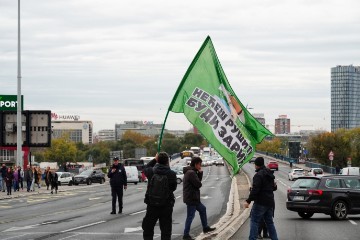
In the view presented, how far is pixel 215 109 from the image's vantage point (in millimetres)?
16375

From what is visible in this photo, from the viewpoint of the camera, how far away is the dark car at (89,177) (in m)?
65.5

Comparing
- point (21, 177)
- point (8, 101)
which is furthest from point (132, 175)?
point (21, 177)

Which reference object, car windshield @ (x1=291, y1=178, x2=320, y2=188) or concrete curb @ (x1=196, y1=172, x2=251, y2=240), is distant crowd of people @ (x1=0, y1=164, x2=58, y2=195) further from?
car windshield @ (x1=291, y1=178, x2=320, y2=188)

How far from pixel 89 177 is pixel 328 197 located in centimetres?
4424

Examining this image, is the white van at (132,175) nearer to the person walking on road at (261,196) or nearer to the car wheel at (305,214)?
the car wheel at (305,214)

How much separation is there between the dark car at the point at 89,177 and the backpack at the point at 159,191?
5317 cm

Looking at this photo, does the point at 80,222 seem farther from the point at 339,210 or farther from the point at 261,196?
the point at 261,196

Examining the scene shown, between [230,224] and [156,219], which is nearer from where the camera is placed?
[156,219]

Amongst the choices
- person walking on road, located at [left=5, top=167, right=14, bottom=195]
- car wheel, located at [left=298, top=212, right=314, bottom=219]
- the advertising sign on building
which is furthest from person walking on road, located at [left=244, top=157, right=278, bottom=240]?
the advertising sign on building

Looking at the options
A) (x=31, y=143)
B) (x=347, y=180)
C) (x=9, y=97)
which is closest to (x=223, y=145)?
(x=347, y=180)

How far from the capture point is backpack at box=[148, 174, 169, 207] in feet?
42.0

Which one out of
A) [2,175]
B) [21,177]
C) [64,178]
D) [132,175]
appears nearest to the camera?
[2,175]

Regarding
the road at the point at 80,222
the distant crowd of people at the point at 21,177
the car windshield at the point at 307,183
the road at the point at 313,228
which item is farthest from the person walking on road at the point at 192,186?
the distant crowd of people at the point at 21,177

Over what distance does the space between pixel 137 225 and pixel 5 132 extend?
2708 cm
